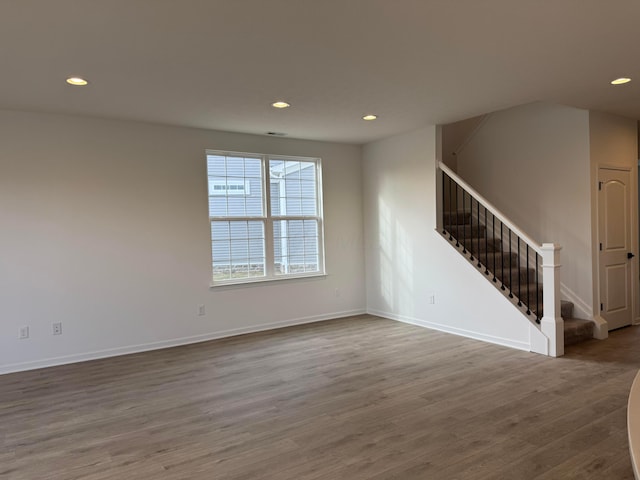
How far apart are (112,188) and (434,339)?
396 centimetres

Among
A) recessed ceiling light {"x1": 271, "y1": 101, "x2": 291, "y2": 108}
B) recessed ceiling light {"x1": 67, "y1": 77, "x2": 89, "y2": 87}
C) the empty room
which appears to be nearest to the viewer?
the empty room

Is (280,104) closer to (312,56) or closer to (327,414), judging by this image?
(312,56)

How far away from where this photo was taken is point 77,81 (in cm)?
346

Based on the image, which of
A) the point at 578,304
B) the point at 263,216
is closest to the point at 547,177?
the point at 578,304

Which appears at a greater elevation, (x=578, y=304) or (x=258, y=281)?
(x=258, y=281)

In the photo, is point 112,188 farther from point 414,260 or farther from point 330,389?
point 414,260

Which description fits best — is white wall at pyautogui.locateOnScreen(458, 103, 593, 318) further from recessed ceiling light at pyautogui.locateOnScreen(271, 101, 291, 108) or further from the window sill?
recessed ceiling light at pyautogui.locateOnScreen(271, 101, 291, 108)

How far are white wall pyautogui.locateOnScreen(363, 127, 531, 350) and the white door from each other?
1367mm

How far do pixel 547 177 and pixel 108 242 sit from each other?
511 centimetres

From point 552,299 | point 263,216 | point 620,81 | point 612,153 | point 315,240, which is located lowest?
point 552,299

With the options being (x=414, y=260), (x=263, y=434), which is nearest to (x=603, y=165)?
(x=414, y=260)

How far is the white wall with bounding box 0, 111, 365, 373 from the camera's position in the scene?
4312 mm

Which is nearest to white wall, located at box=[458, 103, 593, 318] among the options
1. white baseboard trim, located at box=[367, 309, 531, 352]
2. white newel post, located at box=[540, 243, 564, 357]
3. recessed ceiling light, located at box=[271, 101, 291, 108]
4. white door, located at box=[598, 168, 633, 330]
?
white door, located at box=[598, 168, 633, 330]

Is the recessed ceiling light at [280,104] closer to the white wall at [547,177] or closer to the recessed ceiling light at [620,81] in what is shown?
the recessed ceiling light at [620,81]
